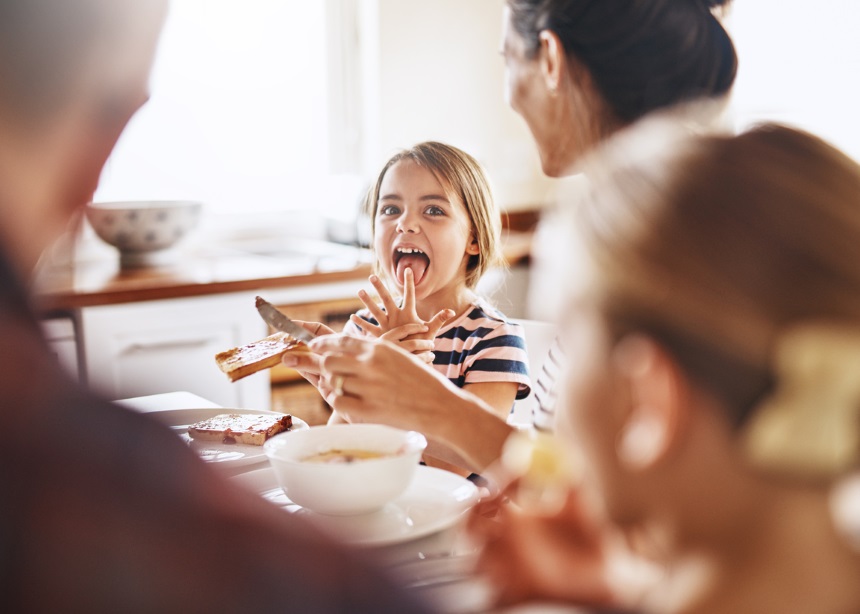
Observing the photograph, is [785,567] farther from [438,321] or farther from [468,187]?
[468,187]

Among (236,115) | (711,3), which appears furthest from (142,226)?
(711,3)

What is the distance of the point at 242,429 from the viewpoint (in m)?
1.30

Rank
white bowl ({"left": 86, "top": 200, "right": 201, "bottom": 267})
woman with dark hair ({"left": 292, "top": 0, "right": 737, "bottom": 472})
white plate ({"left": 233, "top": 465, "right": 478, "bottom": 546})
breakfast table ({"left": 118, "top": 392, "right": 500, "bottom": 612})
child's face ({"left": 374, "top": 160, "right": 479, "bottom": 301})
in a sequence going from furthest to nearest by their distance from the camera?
white bowl ({"left": 86, "top": 200, "right": 201, "bottom": 267}) → child's face ({"left": 374, "top": 160, "right": 479, "bottom": 301}) → woman with dark hair ({"left": 292, "top": 0, "right": 737, "bottom": 472}) → white plate ({"left": 233, "top": 465, "right": 478, "bottom": 546}) → breakfast table ({"left": 118, "top": 392, "right": 500, "bottom": 612})

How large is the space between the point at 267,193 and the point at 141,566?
3.43m

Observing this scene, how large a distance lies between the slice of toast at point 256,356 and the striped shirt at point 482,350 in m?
0.35

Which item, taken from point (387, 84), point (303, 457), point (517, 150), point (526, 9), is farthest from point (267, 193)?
point (303, 457)

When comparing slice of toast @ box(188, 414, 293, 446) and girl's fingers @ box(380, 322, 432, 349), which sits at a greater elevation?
girl's fingers @ box(380, 322, 432, 349)

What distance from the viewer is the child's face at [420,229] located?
1.88 meters

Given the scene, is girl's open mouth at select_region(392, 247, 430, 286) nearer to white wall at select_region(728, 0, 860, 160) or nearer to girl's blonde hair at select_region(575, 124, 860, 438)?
girl's blonde hair at select_region(575, 124, 860, 438)

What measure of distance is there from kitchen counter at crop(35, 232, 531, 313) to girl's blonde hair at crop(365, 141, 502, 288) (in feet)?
2.72

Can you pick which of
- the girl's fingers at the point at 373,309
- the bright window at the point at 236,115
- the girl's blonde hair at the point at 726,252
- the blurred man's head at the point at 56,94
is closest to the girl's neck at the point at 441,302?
the girl's fingers at the point at 373,309

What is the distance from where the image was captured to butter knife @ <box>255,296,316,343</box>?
1342 millimetres

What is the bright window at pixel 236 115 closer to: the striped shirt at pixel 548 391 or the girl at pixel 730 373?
the striped shirt at pixel 548 391

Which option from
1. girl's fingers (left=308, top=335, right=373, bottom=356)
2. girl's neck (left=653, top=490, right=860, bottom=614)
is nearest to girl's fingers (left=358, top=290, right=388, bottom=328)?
girl's fingers (left=308, top=335, right=373, bottom=356)
